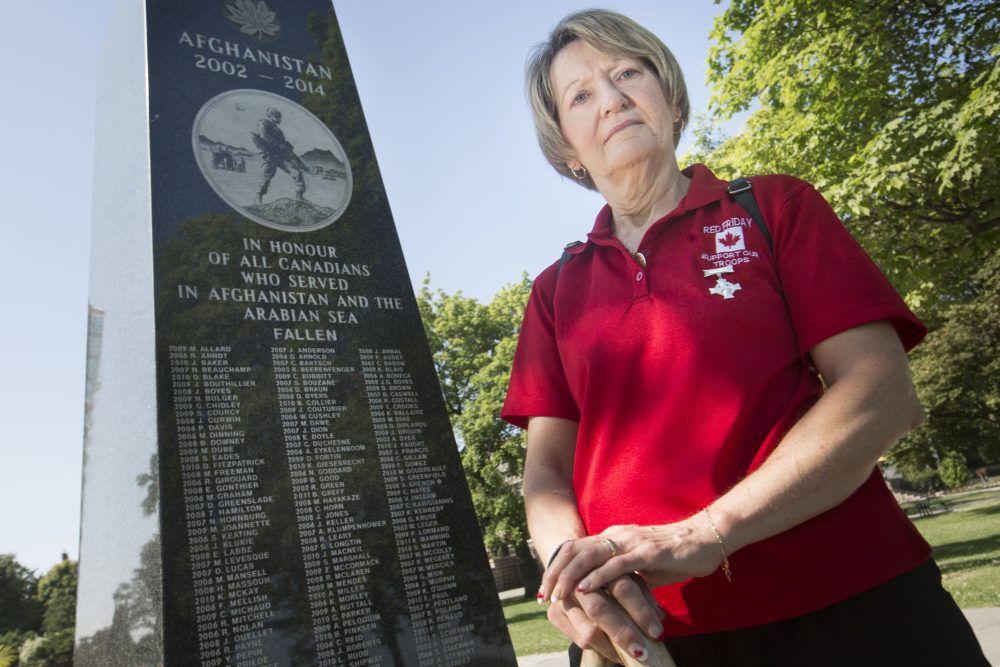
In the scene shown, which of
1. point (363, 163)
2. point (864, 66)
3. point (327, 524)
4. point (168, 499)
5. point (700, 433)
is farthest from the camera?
point (864, 66)

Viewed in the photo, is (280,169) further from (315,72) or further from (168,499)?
(168,499)

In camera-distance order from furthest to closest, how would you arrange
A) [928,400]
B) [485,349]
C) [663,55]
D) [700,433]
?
1. [928,400]
2. [485,349]
3. [663,55]
4. [700,433]

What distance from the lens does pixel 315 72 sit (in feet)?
16.3

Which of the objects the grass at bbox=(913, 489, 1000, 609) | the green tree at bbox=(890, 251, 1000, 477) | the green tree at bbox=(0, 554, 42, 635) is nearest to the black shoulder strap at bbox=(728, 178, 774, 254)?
the grass at bbox=(913, 489, 1000, 609)

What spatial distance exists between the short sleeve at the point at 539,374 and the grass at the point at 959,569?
9.29 meters

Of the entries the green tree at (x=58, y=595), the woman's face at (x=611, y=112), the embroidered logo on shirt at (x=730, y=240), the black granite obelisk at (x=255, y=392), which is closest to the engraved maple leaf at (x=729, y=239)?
the embroidered logo on shirt at (x=730, y=240)

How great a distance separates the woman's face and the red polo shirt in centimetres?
19

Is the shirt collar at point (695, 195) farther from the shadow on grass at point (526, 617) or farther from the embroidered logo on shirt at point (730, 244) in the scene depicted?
the shadow on grass at point (526, 617)

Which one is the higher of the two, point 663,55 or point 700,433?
point 663,55

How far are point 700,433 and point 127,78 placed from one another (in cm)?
437

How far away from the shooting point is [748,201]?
6.19 feet

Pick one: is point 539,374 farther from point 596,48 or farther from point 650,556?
point 596,48

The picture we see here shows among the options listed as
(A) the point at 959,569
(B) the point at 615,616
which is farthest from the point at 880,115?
(B) the point at 615,616

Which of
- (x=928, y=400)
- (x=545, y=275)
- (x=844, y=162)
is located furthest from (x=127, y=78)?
(x=928, y=400)
